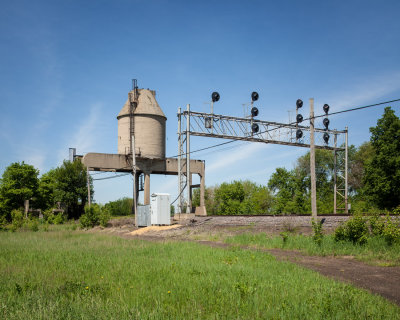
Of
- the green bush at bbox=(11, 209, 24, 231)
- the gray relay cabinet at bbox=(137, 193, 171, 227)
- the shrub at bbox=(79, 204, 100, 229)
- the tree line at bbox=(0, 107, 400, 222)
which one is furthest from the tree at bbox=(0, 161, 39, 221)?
the gray relay cabinet at bbox=(137, 193, 171, 227)

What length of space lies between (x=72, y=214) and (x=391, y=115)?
3841 cm

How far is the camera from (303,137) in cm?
3522

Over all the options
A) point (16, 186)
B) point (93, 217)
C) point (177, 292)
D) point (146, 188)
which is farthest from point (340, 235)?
point (16, 186)

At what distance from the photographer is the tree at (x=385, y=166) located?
36875 mm

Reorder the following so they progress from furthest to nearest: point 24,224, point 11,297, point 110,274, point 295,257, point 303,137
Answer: point 303,137, point 24,224, point 295,257, point 110,274, point 11,297

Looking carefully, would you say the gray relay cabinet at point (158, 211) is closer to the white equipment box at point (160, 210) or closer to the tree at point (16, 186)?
the white equipment box at point (160, 210)

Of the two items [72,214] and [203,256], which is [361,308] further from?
[72,214]

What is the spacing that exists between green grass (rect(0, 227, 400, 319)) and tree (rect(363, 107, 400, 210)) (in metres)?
30.6

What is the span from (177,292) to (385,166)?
3573cm

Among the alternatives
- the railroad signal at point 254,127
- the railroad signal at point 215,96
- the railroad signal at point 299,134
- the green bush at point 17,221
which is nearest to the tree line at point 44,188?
the green bush at point 17,221

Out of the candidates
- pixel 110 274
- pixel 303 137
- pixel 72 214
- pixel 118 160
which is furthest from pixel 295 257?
pixel 72 214

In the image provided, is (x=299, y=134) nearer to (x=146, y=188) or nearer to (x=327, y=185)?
(x=146, y=188)

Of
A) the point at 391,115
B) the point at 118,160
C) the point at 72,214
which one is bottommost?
the point at 72,214

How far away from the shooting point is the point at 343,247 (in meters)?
14.4
